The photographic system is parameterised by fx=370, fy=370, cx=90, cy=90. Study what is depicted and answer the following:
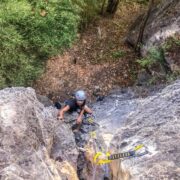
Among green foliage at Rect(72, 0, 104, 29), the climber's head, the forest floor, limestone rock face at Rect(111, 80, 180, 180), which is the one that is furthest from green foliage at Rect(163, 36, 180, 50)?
limestone rock face at Rect(111, 80, 180, 180)

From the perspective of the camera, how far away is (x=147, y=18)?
37.3ft

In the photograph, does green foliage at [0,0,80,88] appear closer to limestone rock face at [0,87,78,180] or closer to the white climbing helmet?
the white climbing helmet

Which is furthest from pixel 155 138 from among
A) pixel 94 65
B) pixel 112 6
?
pixel 112 6

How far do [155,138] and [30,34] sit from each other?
227 inches

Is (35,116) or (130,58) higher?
(130,58)

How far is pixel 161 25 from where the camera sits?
11.1 meters

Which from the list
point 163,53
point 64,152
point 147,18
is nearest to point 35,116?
point 64,152

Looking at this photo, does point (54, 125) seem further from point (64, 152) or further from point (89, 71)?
point (89, 71)

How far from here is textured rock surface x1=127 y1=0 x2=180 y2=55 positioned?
35.6ft

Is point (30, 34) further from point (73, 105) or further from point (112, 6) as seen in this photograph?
point (112, 6)

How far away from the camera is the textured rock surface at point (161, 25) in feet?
35.6

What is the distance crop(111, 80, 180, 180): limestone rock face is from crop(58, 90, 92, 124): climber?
170cm

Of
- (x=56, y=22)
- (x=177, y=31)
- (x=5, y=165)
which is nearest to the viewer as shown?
(x=5, y=165)

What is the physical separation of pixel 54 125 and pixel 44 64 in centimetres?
469
